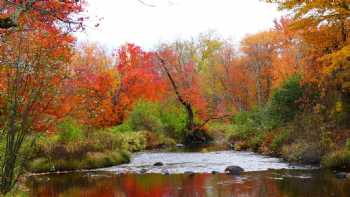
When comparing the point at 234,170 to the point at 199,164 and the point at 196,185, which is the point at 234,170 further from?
the point at 199,164

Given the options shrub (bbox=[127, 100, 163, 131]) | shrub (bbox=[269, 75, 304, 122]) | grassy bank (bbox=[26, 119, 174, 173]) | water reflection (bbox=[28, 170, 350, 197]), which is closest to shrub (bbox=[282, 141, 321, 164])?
water reflection (bbox=[28, 170, 350, 197])

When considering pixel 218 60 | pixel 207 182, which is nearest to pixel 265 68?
pixel 218 60

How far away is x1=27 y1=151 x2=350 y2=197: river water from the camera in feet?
46.6

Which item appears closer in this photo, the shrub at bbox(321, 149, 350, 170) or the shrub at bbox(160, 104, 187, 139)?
the shrub at bbox(321, 149, 350, 170)

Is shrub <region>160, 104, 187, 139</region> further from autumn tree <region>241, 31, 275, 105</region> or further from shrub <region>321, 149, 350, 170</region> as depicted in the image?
shrub <region>321, 149, 350, 170</region>

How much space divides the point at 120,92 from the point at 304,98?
1926 cm

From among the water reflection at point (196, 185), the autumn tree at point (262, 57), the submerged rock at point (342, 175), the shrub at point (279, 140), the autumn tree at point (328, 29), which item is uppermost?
the autumn tree at point (262, 57)

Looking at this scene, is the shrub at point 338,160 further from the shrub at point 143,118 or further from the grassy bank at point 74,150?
the shrub at point 143,118

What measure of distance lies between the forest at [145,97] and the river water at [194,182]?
180cm

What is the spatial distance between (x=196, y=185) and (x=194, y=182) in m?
0.70

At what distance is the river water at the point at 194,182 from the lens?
46.6 feet

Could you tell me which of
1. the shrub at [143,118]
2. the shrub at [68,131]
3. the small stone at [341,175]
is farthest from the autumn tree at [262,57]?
the small stone at [341,175]

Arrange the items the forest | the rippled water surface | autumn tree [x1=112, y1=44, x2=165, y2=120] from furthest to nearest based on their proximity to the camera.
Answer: autumn tree [x1=112, y1=44, x2=165, y2=120], the rippled water surface, the forest

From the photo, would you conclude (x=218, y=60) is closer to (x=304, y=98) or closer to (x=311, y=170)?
(x=304, y=98)
